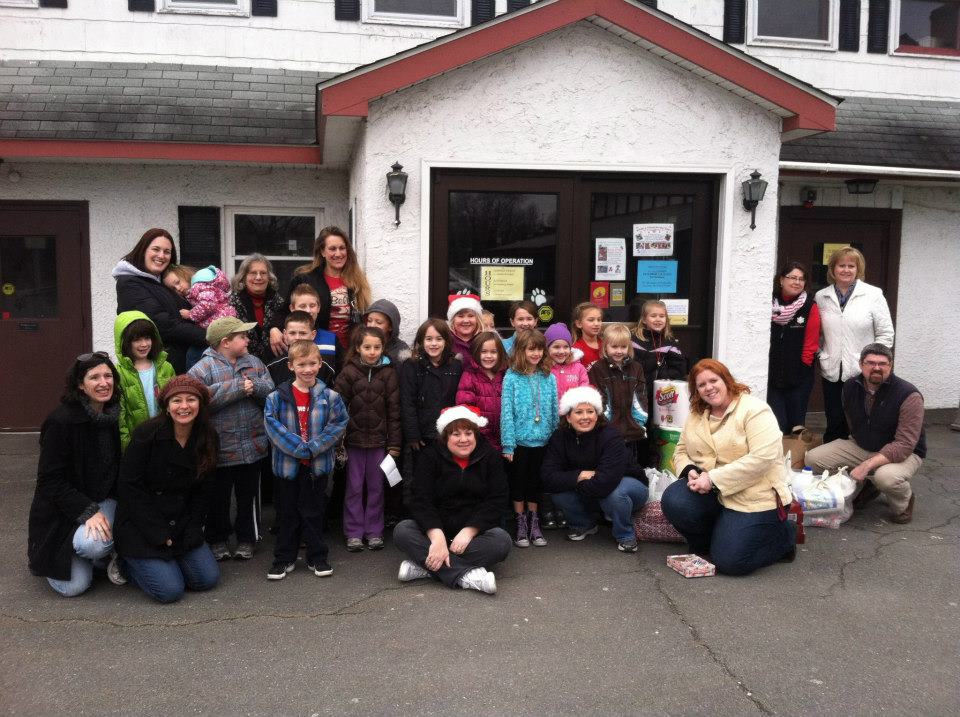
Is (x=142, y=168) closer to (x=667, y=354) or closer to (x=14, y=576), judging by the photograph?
(x=14, y=576)

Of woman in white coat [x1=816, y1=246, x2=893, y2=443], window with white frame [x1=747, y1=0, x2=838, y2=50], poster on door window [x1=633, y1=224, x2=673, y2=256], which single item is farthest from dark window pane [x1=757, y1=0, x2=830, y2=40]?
poster on door window [x1=633, y1=224, x2=673, y2=256]

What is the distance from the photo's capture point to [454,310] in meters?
5.38

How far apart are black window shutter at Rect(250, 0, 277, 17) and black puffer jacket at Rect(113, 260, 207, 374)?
4.36 m

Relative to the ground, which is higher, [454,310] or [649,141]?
[649,141]

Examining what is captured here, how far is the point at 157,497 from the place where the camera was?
4.11 m

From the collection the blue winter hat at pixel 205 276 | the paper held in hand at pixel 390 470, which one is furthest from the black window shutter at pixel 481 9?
the paper held in hand at pixel 390 470

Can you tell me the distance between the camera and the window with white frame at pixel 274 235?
8.05m

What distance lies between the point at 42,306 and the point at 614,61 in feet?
19.9

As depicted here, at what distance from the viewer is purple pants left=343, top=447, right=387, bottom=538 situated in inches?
193

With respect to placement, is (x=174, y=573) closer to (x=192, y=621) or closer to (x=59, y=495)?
(x=192, y=621)

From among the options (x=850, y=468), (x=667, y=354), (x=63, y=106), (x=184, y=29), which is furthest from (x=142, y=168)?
(x=850, y=468)

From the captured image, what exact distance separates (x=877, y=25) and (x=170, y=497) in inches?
372

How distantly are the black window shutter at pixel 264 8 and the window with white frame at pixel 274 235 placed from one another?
2.16 meters

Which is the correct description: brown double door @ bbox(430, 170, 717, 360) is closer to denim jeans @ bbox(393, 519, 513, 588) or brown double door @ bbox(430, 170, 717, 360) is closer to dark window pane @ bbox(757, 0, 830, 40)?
denim jeans @ bbox(393, 519, 513, 588)
